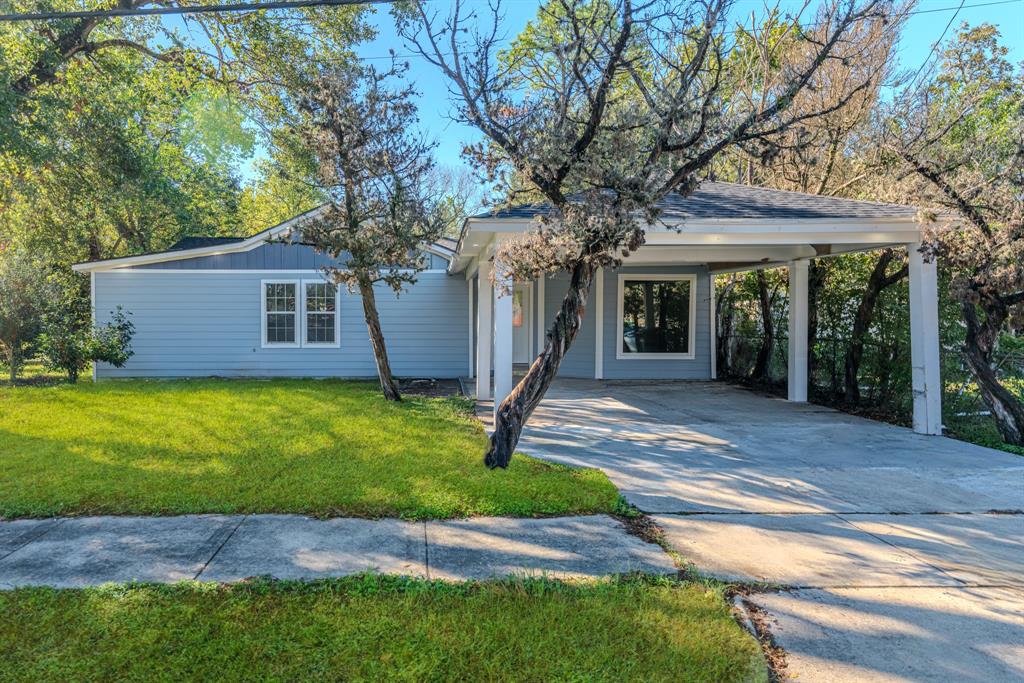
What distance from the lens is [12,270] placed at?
10.8 metres

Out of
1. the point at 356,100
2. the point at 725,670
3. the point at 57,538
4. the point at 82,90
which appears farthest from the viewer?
the point at 82,90

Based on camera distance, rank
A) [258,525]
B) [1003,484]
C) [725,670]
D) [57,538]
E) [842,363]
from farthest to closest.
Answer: [842,363]
[1003,484]
[258,525]
[57,538]
[725,670]

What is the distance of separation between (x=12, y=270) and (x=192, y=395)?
15.7ft

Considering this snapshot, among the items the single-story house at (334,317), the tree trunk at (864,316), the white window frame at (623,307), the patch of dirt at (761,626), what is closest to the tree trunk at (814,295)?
the tree trunk at (864,316)

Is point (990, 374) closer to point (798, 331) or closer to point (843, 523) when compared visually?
point (798, 331)

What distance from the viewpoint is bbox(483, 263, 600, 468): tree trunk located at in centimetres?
524

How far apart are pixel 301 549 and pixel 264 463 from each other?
2.13 meters

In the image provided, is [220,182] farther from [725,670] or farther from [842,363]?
[725,670]

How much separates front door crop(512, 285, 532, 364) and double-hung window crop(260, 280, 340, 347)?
388cm

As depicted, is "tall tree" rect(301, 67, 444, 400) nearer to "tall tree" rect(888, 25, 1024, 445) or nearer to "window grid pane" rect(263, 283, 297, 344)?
"window grid pane" rect(263, 283, 297, 344)

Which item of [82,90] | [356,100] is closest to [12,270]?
[82,90]

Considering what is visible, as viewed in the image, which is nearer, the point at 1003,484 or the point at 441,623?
the point at 441,623

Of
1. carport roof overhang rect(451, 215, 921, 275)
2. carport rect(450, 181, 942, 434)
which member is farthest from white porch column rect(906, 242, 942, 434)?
carport roof overhang rect(451, 215, 921, 275)

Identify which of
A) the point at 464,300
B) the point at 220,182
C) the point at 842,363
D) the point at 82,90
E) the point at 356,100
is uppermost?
the point at 220,182
